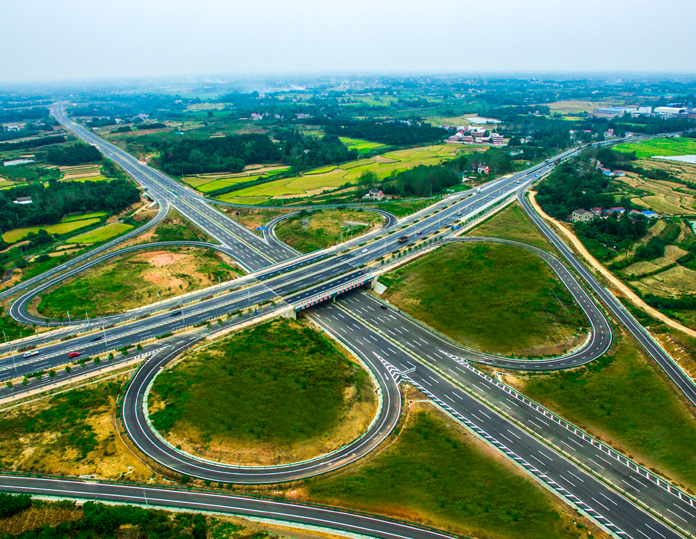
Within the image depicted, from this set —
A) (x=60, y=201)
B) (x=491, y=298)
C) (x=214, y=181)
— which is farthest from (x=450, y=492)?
(x=214, y=181)

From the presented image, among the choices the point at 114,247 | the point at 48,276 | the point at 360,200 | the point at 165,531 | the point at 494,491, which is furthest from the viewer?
→ the point at 360,200

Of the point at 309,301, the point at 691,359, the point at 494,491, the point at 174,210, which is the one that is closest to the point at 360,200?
the point at 174,210

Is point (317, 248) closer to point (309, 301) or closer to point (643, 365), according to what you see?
point (309, 301)

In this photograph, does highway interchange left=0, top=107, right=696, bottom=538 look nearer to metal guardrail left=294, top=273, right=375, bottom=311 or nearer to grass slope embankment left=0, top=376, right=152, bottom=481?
metal guardrail left=294, top=273, right=375, bottom=311

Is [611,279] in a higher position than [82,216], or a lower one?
lower

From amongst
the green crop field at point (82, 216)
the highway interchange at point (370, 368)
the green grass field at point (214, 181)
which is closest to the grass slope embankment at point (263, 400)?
the highway interchange at point (370, 368)

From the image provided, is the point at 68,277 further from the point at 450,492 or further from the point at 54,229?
the point at 450,492

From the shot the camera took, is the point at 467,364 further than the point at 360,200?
No
